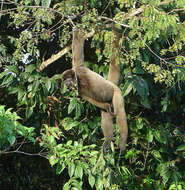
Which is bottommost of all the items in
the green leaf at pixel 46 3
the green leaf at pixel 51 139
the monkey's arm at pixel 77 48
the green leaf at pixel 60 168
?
the green leaf at pixel 60 168

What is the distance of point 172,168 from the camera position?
6098 millimetres

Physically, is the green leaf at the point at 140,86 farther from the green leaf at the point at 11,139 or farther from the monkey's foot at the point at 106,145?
the green leaf at the point at 11,139

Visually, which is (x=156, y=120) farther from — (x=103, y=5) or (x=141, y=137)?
(x=103, y=5)

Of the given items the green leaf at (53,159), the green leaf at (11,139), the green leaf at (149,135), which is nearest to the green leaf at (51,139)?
the green leaf at (53,159)

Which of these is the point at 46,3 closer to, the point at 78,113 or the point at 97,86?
the point at 97,86

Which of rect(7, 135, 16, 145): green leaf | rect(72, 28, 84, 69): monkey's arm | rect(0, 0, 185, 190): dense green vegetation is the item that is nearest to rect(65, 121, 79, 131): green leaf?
rect(0, 0, 185, 190): dense green vegetation

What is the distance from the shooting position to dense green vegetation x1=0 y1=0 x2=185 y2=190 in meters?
4.77

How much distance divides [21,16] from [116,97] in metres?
1.63

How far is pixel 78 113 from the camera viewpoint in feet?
17.2

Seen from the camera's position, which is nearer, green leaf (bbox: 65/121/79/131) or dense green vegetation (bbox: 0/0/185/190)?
dense green vegetation (bbox: 0/0/185/190)

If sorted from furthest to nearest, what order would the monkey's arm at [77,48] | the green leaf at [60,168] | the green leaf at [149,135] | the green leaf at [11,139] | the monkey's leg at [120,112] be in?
the green leaf at [149,135]
the green leaf at [60,168]
the monkey's leg at [120,112]
the monkey's arm at [77,48]
the green leaf at [11,139]

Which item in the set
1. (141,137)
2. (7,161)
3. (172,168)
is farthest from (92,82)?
(7,161)

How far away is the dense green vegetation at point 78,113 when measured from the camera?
4.77 meters

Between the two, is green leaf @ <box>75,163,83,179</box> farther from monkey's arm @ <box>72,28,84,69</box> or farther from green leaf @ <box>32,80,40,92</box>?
monkey's arm @ <box>72,28,84,69</box>
